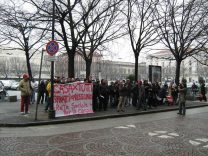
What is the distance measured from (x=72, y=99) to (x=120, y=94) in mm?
2911

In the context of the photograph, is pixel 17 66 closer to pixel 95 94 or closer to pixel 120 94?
pixel 95 94

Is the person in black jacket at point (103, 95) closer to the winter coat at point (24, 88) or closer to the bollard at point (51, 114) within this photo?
the bollard at point (51, 114)

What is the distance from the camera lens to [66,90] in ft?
46.6

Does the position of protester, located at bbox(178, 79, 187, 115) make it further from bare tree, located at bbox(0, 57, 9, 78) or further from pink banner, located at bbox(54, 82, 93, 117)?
bare tree, located at bbox(0, 57, 9, 78)

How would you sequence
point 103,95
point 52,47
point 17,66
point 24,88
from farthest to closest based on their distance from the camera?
point 17,66, point 103,95, point 24,88, point 52,47

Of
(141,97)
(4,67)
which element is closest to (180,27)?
(141,97)

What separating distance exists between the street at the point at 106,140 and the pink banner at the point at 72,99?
225 centimetres

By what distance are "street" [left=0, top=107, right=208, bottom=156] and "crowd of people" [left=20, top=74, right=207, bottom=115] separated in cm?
334

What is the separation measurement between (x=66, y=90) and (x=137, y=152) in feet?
24.6

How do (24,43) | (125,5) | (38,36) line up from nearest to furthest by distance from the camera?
(125,5)
(38,36)
(24,43)

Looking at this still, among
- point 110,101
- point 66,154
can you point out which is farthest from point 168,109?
point 66,154

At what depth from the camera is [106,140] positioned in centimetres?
872

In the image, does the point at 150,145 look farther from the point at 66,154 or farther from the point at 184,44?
the point at 184,44

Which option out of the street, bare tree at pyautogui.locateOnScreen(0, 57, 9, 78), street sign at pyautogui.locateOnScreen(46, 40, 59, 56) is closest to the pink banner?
street sign at pyautogui.locateOnScreen(46, 40, 59, 56)
